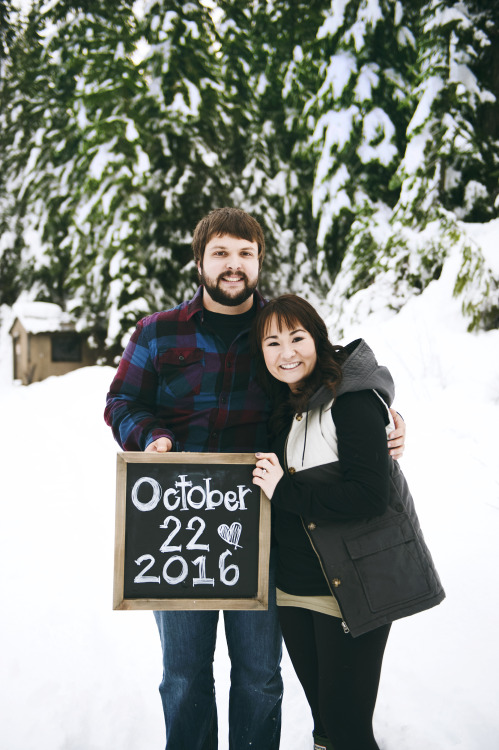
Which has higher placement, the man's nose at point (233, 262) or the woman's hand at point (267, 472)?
the man's nose at point (233, 262)

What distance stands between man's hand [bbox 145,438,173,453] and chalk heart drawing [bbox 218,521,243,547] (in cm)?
32

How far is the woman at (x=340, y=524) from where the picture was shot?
5.52ft

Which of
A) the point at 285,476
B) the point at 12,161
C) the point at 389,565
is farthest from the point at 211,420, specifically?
the point at 12,161

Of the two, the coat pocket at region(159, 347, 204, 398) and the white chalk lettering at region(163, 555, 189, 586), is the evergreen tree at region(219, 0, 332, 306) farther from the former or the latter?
the white chalk lettering at region(163, 555, 189, 586)

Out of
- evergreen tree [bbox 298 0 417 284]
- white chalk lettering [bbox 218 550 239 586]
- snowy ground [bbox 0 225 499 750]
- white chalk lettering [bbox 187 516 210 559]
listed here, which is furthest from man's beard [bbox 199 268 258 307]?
evergreen tree [bbox 298 0 417 284]

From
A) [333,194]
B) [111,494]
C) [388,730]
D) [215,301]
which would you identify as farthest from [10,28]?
[388,730]

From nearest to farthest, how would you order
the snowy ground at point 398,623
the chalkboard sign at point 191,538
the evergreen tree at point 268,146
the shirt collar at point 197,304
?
the chalkboard sign at point 191,538 < the shirt collar at point 197,304 < the snowy ground at point 398,623 < the evergreen tree at point 268,146

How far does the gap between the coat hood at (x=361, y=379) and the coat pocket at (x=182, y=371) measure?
0.48 metres

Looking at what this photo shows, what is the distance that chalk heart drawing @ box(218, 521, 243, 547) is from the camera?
1854 millimetres

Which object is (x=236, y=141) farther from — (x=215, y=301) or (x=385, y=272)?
(x=215, y=301)

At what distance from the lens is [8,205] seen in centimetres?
1788

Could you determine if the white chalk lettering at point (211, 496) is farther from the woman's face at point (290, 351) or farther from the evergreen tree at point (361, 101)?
the evergreen tree at point (361, 101)

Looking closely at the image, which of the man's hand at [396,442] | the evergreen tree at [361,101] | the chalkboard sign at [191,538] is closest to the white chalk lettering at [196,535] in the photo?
the chalkboard sign at [191,538]

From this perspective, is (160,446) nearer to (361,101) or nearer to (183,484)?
(183,484)
